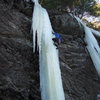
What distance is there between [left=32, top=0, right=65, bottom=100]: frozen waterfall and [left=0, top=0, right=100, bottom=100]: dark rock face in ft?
0.81

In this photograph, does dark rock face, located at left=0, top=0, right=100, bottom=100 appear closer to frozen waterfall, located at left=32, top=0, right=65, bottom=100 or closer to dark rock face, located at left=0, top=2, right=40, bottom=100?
dark rock face, located at left=0, top=2, right=40, bottom=100

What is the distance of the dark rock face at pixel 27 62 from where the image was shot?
4793 millimetres

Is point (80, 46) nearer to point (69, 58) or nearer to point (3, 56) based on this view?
point (69, 58)

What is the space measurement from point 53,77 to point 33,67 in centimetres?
71

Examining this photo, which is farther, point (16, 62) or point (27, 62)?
point (27, 62)

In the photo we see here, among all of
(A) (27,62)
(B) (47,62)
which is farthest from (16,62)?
(B) (47,62)

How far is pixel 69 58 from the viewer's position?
6703 mm

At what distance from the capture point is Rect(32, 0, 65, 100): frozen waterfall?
15.0 ft

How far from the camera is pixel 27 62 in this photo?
18.1 feet

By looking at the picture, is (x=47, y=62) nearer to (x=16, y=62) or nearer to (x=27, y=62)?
(x=27, y=62)

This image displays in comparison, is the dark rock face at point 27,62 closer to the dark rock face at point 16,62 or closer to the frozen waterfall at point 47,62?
the dark rock face at point 16,62

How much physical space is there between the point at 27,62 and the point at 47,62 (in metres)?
0.51

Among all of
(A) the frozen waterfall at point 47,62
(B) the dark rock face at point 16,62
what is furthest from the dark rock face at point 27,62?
(A) the frozen waterfall at point 47,62

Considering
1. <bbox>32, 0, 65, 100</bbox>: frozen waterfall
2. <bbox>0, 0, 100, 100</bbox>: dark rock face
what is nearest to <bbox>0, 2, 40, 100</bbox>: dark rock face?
<bbox>0, 0, 100, 100</bbox>: dark rock face
